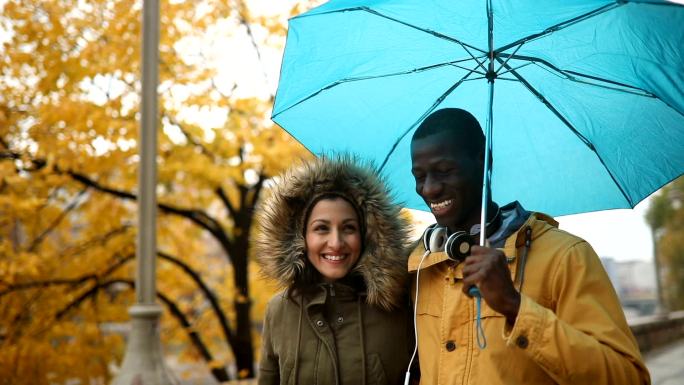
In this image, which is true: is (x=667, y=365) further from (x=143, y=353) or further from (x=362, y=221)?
(x=362, y=221)

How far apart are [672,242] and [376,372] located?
88.3ft

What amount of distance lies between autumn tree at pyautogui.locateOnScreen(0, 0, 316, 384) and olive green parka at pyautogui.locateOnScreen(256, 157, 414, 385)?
3996 mm

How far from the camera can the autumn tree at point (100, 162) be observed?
7.22 meters

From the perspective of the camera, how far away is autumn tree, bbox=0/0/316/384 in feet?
23.7

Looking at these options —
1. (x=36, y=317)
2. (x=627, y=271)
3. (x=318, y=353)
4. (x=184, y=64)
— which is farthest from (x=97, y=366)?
(x=627, y=271)

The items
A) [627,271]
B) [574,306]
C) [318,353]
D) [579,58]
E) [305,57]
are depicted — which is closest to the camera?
[574,306]

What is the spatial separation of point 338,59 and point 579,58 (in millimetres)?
954

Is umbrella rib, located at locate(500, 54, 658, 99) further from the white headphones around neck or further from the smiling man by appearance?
the white headphones around neck

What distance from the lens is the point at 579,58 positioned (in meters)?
2.41

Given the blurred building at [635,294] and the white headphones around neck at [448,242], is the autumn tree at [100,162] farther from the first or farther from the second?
the blurred building at [635,294]

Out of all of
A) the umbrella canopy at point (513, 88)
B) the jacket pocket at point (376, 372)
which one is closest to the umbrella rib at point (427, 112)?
the umbrella canopy at point (513, 88)

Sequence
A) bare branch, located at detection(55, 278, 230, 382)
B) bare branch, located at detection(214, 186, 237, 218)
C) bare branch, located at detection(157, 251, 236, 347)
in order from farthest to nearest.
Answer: bare branch, located at detection(157, 251, 236, 347) < bare branch, located at detection(214, 186, 237, 218) < bare branch, located at detection(55, 278, 230, 382)

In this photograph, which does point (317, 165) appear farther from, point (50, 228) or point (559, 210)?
point (50, 228)

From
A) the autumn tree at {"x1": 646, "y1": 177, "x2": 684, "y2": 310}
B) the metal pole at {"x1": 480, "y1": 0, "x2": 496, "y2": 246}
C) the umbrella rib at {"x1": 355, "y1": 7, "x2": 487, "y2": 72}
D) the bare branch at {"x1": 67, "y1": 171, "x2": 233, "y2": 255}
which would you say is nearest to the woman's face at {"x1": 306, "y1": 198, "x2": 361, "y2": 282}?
the metal pole at {"x1": 480, "y1": 0, "x2": 496, "y2": 246}
